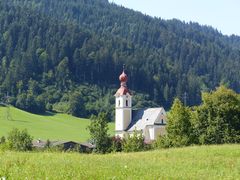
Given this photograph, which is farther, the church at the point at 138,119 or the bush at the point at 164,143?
the church at the point at 138,119

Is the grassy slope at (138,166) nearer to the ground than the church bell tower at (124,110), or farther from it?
nearer to the ground

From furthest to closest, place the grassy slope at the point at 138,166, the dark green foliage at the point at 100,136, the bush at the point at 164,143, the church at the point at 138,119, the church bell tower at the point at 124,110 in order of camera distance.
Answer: the church bell tower at the point at 124,110
the church at the point at 138,119
the dark green foliage at the point at 100,136
the bush at the point at 164,143
the grassy slope at the point at 138,166

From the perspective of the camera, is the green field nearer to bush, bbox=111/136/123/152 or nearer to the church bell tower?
the church bell tower

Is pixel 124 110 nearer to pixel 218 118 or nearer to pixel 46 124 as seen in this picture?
pixel 46 124

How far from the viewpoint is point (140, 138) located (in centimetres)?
7675

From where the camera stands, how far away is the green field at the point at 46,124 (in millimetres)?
140125

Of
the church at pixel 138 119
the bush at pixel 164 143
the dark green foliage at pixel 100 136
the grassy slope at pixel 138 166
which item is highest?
the church at pixel 138 119

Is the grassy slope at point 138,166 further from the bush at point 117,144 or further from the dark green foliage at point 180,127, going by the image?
the bush at point 117,144

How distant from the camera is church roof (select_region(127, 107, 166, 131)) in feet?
348

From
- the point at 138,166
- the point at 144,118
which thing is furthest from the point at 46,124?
the point at 138,166

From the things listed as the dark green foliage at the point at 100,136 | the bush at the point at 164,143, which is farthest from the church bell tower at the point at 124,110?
the bush at the point at 164,143

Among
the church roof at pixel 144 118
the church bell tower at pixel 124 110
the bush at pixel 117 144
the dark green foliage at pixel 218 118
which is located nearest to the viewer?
the dark green foliage at pixel 218 118

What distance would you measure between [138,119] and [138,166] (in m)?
89.6

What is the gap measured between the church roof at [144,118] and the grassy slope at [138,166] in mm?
78948
